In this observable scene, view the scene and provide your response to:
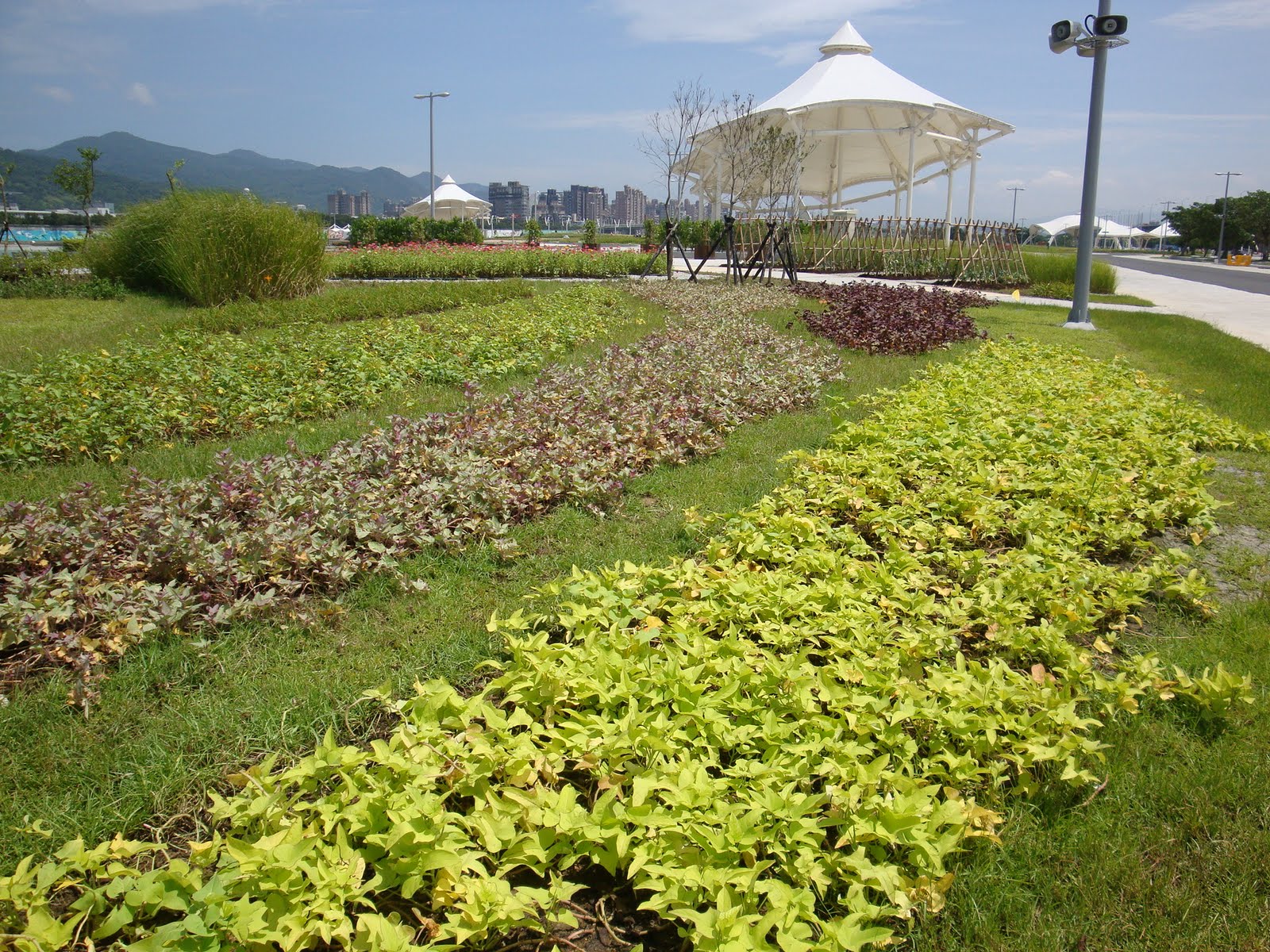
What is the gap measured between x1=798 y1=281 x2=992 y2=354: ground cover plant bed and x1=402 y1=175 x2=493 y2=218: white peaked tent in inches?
1223

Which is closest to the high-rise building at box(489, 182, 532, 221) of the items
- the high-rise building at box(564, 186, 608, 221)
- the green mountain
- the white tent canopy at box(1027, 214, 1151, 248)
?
the high-rise building at box(564, 186, 608, 221)

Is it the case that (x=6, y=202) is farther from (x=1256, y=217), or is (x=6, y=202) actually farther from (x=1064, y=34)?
(x=1256, y=217)

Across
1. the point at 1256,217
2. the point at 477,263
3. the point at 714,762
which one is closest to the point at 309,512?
the point at 714,762

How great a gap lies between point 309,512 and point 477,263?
1870 centimetres

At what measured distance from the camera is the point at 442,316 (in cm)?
1027

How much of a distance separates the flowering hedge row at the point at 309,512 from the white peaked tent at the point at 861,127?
22035 millimetres

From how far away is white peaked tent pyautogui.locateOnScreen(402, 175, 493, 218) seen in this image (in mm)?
40125

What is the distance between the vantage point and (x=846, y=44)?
1128 inches

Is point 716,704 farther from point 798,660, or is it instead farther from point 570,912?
point 570,912

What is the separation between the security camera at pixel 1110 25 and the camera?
34.5ft

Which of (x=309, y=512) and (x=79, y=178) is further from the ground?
(x=79, y=178)

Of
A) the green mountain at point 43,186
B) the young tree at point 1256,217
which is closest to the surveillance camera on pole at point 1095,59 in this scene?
the green mountain at point 43,186

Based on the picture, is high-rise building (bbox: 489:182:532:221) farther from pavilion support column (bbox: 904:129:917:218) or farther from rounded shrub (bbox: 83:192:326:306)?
rounded shrub (bbox: 83:192:326:306)

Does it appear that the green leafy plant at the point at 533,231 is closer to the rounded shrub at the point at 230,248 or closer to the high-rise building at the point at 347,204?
the rounded shrub at the point at 230,248
